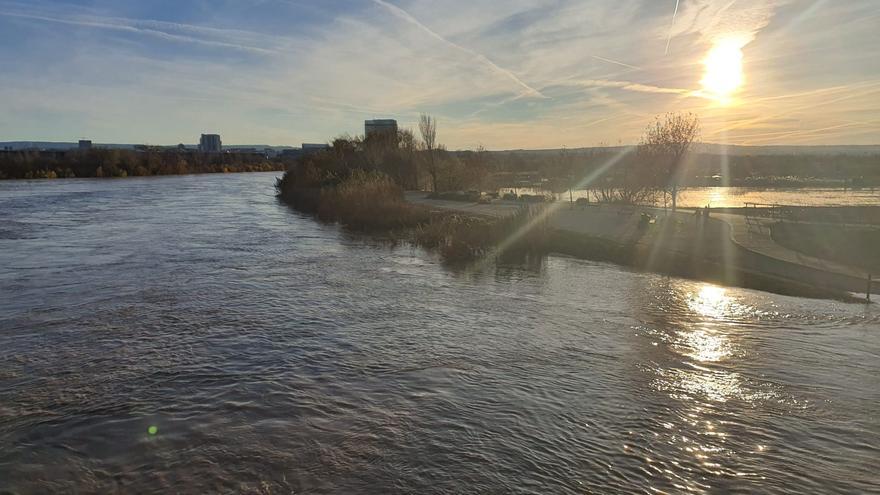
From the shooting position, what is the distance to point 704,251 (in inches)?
863

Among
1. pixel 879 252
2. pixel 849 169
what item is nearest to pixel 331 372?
pixel 879 252

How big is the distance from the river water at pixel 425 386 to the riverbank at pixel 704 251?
1.59 metres

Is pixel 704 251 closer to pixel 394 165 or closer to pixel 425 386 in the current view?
pixel 425 386

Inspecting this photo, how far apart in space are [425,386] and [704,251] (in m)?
16.0

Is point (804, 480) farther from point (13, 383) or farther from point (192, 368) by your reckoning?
point (13, 383)

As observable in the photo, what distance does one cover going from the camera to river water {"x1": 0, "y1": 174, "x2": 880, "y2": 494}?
24.1ft

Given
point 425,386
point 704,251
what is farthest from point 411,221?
point 425,386

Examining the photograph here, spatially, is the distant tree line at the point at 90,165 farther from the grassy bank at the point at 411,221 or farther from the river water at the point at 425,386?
the river water at the point at 425,386

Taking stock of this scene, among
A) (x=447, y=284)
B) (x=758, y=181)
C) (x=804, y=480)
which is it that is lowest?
(x=804, y=480)

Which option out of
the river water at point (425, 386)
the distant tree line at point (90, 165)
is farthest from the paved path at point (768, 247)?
the distant tree line at point (90, 165)

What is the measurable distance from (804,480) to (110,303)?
1531 centimetres

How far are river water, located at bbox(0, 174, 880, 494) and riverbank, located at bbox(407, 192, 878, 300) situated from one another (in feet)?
5.22

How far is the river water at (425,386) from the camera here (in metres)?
7.34

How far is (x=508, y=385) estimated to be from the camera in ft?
32.6
